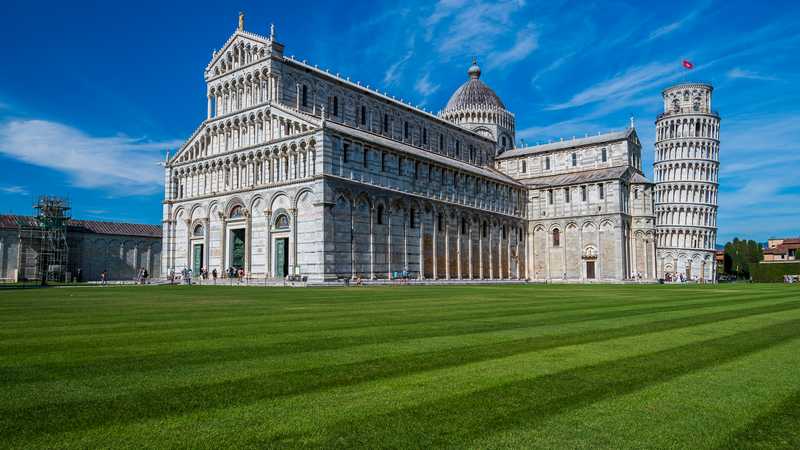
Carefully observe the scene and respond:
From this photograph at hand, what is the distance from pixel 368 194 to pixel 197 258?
19659 millimetres

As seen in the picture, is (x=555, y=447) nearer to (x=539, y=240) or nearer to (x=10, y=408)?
(x=10, y=408)

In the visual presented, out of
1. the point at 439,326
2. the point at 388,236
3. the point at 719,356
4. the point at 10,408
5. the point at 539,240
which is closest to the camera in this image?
the point at 10,408

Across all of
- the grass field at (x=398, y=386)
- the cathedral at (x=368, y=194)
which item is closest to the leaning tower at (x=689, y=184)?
the cathedral at (x=368, y=194)

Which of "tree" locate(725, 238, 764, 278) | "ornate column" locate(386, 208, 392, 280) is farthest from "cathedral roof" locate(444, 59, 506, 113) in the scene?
"tree" locate(725, 238, 764, 278)

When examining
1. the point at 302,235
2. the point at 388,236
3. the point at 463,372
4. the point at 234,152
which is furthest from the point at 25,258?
the point at 463,372

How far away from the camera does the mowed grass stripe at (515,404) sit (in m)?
4.99

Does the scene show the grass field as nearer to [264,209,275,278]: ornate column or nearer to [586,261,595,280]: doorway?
[264,209,275,278]: ornate column

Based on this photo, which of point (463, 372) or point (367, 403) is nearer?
point (367, 403)

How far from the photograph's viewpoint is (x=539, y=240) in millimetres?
73812

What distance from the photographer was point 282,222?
48812 millimetres

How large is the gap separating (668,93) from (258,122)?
74.4 metres

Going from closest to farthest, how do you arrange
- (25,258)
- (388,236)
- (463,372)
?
(463,372) < (388,236) < (25,258)

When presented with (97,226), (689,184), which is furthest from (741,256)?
(97,226)

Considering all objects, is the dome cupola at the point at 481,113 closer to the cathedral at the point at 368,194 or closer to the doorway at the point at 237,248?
the cathedral at the point at 368,194
